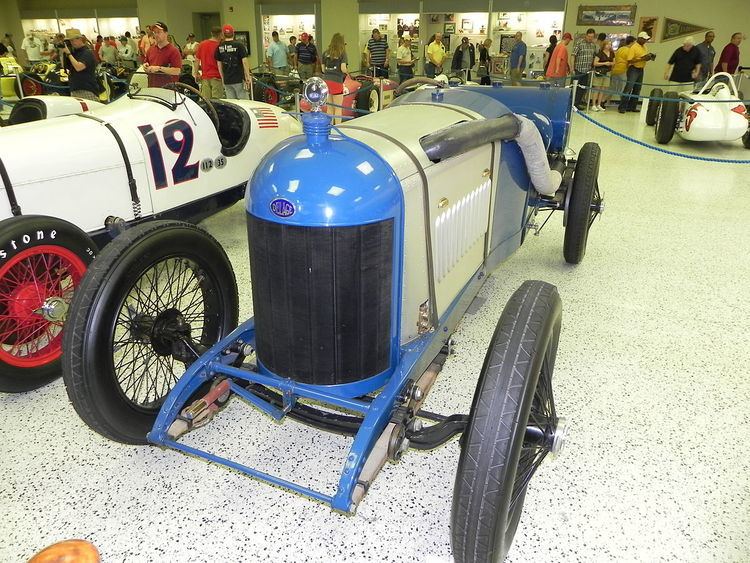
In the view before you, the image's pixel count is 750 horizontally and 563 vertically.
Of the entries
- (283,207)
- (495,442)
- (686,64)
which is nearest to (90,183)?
(283,207)

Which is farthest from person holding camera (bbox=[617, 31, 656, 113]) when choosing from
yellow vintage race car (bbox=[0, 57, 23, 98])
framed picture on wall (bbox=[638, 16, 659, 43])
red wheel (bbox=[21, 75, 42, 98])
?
yellow vintage race car (bbox=[0, 57, 23, 98])

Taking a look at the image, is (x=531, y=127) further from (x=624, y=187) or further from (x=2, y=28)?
(x=2, y=28)

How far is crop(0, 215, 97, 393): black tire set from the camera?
235cm

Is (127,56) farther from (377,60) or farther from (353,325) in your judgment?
(353,325)

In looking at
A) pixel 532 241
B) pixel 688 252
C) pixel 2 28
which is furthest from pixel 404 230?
pixel 2 28

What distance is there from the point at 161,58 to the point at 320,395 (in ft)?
18.0

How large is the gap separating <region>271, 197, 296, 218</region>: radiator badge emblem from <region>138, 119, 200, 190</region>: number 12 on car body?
2.22m

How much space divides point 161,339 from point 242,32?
63.1ft

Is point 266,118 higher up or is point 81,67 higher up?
point 81,67

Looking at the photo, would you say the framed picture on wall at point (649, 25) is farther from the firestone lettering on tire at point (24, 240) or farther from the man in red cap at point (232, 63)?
the firestone lettering on tire at point (24, 240)

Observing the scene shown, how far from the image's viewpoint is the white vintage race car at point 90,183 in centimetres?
246

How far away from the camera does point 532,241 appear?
179 inches

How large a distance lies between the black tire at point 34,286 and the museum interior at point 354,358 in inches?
0.5

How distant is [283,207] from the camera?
5.28ft
